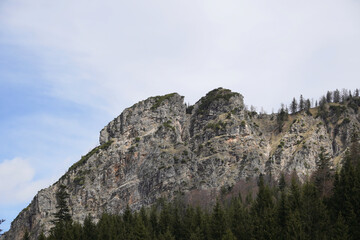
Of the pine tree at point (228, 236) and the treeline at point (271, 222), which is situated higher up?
the treeline at point (271, 222)

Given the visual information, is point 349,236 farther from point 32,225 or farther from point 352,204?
point 32,225

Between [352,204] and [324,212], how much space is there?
596cm

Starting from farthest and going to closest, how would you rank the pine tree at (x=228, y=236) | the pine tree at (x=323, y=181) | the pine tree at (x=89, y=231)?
the pine tree at (x=323, y=181) < the pine tree at (x=89, y=231) < the pine tree at (x=228, y=236)

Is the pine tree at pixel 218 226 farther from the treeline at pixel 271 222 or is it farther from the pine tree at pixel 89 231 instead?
the pine tree at pixel 89 231

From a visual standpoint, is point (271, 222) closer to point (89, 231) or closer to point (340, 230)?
point (340, 230)

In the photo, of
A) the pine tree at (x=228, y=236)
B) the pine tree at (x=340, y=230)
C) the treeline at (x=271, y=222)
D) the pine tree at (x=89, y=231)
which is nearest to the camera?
the pine tree at (x=340, y=230)

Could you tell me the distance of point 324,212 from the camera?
8250 centimetres

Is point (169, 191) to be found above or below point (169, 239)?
above

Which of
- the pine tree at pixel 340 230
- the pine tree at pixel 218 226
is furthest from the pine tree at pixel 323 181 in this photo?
the pine tree at pixel 218 226

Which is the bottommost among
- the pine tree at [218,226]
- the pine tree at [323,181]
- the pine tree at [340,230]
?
the pine tree at [340,230]

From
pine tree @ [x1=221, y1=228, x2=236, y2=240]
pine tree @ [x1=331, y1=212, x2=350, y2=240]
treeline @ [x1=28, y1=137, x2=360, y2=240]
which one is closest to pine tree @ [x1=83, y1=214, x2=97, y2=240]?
treeline @ [x1=28, y1=137, x2=360, y2=240]

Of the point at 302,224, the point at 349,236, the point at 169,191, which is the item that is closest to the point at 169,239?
the point at 302,224

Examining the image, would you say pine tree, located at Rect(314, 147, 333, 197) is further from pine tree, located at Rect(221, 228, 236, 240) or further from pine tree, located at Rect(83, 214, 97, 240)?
pine tree, located at Rect(83, 214, 97, 240)

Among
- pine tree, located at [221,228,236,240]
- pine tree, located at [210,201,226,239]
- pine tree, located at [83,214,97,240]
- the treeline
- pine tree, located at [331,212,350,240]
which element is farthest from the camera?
pine tree, located at [83,214,97,240]
